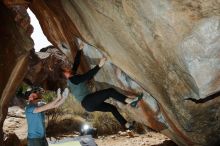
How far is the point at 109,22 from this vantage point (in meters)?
5.95

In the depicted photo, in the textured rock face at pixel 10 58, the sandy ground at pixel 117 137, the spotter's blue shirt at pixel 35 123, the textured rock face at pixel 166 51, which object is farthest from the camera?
the sandy ground at pixel 117 137

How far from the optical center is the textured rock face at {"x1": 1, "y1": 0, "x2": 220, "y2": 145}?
14.6 ft

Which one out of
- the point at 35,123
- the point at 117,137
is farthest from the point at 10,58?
the point at 117,137

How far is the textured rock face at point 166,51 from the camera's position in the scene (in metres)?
4.45

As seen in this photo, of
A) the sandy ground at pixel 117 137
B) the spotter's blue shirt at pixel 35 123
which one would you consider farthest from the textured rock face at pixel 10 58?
the sandy ground at pixel 117 137

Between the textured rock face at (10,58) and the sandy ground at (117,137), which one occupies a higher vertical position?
the textured rock face at (10,58)

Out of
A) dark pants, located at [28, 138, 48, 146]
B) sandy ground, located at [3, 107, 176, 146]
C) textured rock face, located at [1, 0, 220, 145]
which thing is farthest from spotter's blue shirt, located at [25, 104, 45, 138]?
sandy ground, located at [3, 107, 176, 146]

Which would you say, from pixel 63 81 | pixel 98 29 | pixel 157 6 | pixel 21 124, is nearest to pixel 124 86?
pixel 98 29

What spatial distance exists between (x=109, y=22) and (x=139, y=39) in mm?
716

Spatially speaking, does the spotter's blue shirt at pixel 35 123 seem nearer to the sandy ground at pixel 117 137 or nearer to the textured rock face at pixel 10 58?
the textured rock face at pixel 10 58

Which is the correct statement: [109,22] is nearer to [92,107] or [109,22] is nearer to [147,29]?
[147,29]

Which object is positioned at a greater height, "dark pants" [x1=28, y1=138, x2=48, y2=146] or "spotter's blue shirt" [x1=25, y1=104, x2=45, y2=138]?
"spotter's blue shirt" [x1=25, y1=104, x2=45, y2=138]

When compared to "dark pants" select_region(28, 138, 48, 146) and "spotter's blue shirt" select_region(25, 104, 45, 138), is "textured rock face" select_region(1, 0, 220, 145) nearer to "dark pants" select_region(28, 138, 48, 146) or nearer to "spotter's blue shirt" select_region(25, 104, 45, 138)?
"spotter's blue shirt" select_region(25, 104, 45, 138)

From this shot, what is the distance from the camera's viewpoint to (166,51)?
5152mm
